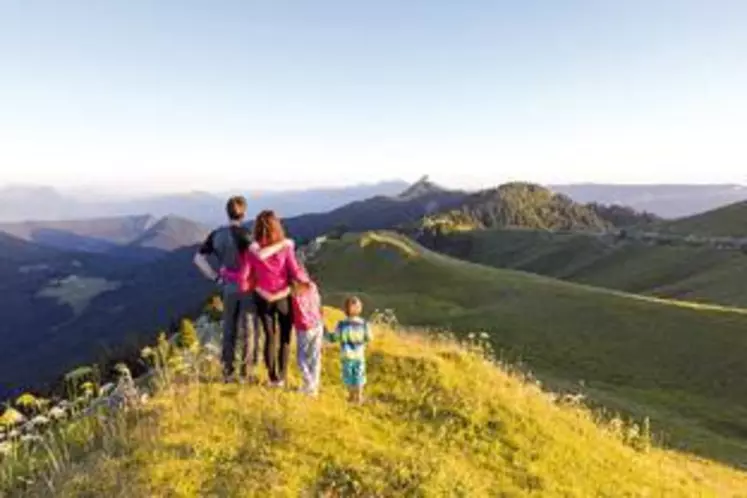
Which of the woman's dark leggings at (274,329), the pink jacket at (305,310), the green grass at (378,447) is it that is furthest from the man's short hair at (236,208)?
the green grass at (378,447)

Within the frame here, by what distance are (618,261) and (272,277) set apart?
427 ft

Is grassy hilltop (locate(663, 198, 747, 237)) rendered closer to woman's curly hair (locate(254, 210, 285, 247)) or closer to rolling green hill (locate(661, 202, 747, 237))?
rolling green hill (locate(661, 202, 747, 237))

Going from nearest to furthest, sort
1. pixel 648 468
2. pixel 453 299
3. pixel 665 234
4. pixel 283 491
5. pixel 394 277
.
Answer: pixel 283 491
pixel 648 468
pixel 453 299
pixel 394 277
pixel 665 234

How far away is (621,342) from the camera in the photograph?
49.8 m

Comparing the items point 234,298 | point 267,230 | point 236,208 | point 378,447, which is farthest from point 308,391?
point 236,208

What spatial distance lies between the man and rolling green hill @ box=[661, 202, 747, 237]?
451ft

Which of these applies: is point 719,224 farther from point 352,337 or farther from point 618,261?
point 352,337

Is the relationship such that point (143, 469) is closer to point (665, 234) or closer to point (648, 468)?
point (648, 468)

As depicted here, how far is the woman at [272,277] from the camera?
15.3 m

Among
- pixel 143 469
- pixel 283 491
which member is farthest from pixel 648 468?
pixel 143 469

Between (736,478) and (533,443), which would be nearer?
(533,443)

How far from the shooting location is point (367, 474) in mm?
12570

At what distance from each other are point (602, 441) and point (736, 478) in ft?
27.4

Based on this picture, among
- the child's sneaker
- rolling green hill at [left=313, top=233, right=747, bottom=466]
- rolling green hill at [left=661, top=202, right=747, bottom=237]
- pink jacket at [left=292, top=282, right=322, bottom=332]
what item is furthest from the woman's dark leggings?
rolling green hill at [left=661, top=202, right=747, bottom=237]
